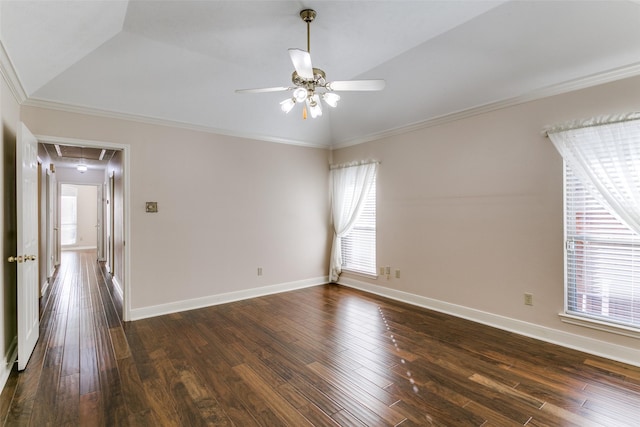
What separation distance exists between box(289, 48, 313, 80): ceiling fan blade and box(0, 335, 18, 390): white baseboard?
3242 mm

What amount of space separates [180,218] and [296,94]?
2.73 metres

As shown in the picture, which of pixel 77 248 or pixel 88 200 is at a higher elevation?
pixel 88 200

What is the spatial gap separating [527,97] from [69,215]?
14140mm

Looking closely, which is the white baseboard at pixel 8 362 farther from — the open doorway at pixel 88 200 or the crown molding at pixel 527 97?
the crown molding at pixel 527 97

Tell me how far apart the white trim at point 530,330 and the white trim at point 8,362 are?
4.27 metres

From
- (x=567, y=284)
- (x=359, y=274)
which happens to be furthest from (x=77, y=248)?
(x=567, y=284)

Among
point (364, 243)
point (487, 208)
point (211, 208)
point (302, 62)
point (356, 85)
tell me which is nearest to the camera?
point (302, 62)

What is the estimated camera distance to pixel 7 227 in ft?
9.27

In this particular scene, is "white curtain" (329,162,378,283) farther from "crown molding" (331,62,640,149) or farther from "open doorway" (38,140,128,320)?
"open doorway" (38,140,128,320)

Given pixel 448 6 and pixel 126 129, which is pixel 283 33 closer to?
pixel 448 6

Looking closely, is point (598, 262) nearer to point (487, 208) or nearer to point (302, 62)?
point (487, 208)

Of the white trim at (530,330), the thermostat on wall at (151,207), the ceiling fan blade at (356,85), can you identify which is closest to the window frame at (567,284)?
the white trim at (530,330)

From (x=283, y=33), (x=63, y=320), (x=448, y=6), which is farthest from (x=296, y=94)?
(x=63, y=320)

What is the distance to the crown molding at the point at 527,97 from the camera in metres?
2.78
